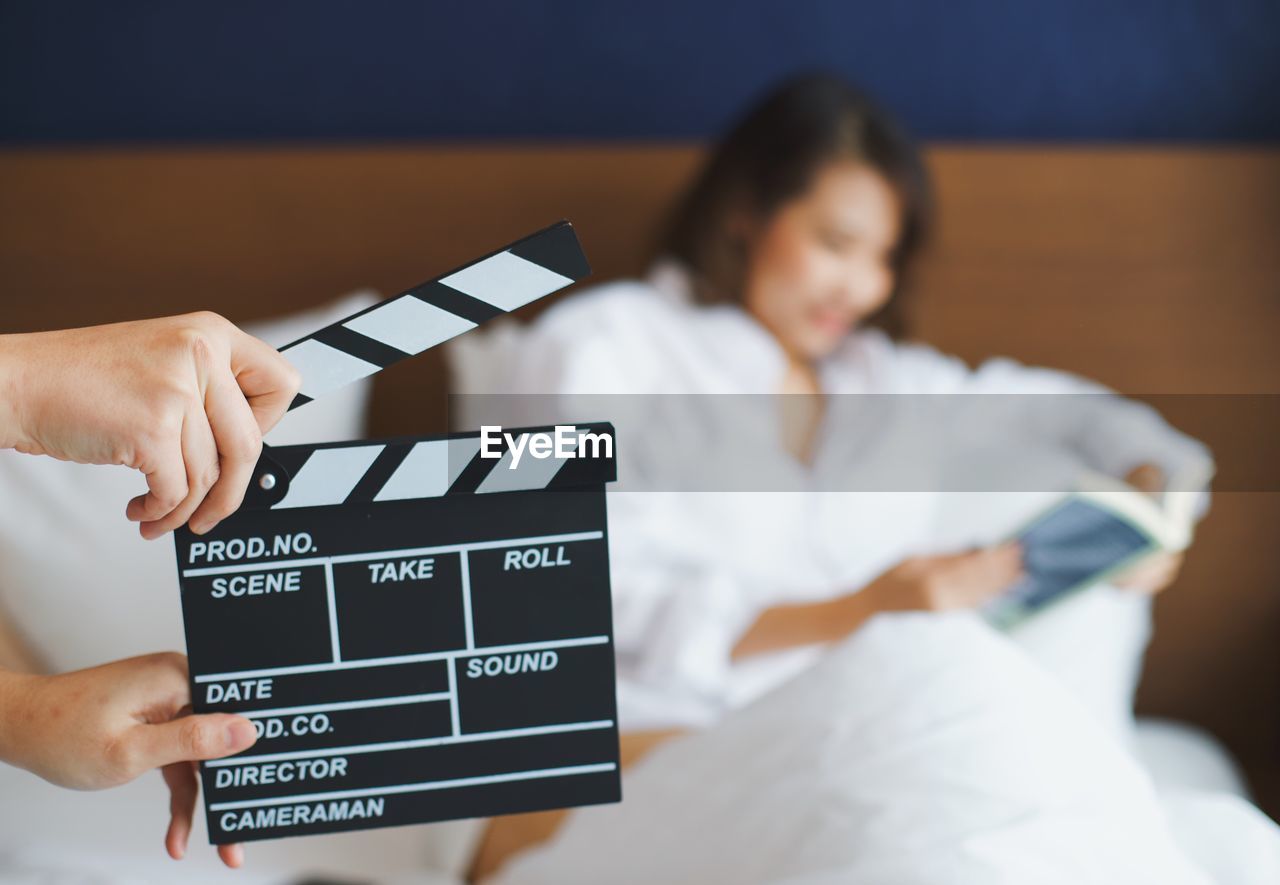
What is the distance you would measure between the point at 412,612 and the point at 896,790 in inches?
15.4

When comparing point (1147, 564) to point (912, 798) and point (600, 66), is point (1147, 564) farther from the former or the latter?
point (600, 66)

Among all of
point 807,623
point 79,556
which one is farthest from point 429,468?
point 807,623

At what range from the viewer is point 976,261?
5.33ft

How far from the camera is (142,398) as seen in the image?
575 millimetres

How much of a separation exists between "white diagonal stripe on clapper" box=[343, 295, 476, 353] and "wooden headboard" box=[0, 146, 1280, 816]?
38.5 inches

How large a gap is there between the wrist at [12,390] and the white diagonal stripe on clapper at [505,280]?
0.76 ft

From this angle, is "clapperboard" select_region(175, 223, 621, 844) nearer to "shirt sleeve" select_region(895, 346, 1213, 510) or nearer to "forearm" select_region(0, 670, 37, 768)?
"forearm" select_region(0, 670, 37, 768)

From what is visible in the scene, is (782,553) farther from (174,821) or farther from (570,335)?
(174,821)

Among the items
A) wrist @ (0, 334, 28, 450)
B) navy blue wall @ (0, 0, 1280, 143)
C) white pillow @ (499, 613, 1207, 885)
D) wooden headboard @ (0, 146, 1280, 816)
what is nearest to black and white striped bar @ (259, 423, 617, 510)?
wrist @ (0, 334, 28, 450)

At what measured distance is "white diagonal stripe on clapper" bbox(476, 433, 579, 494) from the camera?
68cm

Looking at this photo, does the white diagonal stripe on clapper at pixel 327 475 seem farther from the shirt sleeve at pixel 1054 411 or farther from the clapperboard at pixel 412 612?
the shirt sleeve at pixel 1054 411

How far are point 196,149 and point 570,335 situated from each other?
2.22 ft

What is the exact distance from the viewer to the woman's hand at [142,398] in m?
0.58

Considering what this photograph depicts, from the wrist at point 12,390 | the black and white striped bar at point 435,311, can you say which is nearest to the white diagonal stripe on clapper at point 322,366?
the black and white striped bar at point 435,311
